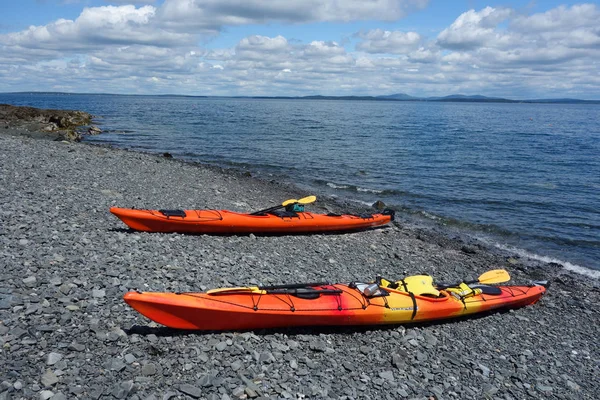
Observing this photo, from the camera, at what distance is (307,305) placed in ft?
22.0

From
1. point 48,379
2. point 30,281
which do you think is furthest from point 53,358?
point 30,281

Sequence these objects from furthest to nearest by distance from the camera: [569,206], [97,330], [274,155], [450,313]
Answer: [274,155], [569,206], [450,313], [97,330]

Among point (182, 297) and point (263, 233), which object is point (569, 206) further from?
point (182, 297)

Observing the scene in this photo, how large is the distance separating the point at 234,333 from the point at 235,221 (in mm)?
4934

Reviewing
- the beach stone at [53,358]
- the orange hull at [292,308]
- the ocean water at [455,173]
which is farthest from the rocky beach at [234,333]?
the ocean water at [455,173]

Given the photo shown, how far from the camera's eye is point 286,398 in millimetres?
5047

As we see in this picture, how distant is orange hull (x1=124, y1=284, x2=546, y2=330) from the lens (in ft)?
19.2

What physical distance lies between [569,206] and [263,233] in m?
13.1

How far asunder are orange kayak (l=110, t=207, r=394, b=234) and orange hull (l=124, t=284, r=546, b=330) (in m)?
4.12

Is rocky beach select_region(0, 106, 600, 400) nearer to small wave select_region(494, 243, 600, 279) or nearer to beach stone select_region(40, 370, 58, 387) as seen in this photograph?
beach stone select_region(40, 370, 58, 387)

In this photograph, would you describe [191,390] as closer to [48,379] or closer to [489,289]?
[48,379]

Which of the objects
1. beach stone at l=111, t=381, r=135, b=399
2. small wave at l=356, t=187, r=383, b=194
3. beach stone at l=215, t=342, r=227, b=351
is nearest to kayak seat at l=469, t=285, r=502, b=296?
beach stone at l=215, t=342, r=227, b=351

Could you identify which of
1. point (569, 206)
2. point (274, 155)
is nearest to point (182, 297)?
point (569, 206)

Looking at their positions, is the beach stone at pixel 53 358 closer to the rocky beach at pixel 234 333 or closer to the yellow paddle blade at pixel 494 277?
the rocky beach at pixel 234 333
